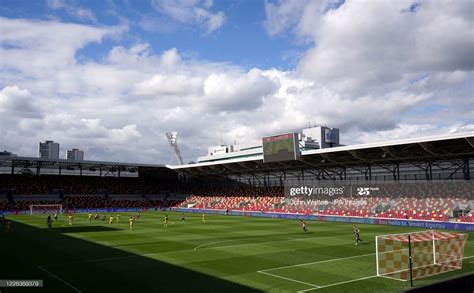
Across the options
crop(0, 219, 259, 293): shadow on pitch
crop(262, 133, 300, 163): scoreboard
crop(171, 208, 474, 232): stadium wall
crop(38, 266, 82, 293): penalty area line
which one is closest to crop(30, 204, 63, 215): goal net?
crop(171, 208, 474, 232): stadium wall

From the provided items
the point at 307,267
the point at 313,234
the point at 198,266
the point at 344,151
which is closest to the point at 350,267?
the point at 307,267

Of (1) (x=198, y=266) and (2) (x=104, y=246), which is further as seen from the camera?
(2) (x=104, y=246)

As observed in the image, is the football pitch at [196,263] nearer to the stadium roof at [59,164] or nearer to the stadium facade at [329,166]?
the stadium facade at [329,166]

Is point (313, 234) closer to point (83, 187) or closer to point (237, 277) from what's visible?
point (237, 277)

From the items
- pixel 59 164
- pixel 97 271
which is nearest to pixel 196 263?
pixel 97 271

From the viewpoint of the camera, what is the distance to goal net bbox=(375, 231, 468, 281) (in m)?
20.9

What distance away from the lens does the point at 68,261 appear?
24.3 meters

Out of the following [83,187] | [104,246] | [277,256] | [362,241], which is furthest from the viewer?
[83,187]

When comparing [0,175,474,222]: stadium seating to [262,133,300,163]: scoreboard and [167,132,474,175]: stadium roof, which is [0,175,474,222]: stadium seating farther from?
[262,133,300,163]: scoreboard

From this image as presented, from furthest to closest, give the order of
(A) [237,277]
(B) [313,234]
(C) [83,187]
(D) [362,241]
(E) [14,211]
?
(C) [83,187] → (E) [14,211] → (B) [313,234] → (D) [362,241] → (A) [237,277]

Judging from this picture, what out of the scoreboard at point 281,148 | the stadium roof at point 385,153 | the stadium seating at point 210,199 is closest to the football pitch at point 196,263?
the stadium roof at point 385,153

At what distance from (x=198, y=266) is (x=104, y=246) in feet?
36.3

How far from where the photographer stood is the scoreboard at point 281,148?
6341 centimetres

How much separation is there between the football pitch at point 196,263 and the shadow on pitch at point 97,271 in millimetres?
46
